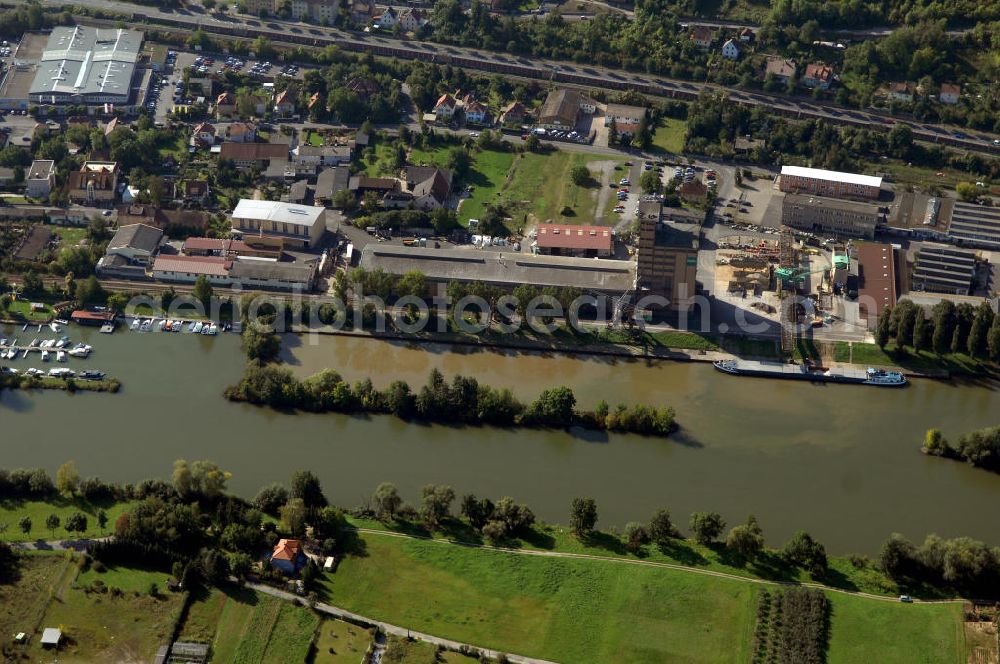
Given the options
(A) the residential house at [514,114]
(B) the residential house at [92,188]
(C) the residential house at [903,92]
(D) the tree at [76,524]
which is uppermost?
(C) the residential house at [903,92]

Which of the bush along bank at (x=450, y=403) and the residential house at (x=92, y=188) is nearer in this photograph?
the bush along bank at (x=450, y=403)

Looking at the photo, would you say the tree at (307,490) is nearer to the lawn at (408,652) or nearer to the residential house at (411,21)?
the lawn at (408,652)

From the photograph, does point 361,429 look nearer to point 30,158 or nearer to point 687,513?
point 687,513

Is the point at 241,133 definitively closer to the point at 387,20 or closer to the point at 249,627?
the point at 387,20

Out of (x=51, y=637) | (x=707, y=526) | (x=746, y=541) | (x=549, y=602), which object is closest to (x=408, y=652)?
(x=549, y=602)

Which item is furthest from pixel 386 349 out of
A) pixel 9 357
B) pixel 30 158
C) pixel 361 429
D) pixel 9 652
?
pixel 30 158

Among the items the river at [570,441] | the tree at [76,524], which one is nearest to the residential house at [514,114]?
the river at [570,441]
